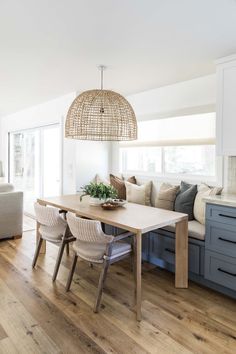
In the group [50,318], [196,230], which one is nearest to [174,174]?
[196,230]

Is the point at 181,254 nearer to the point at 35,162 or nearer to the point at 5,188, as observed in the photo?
the point at 5,188

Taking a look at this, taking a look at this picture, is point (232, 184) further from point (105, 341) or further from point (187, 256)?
point (105, 341)

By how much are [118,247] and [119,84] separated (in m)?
2.42

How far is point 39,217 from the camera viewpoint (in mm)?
2939

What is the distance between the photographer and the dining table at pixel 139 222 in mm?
2223

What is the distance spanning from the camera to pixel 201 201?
3080 millimetres

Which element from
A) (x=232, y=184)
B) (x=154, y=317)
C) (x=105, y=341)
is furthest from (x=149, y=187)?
(x=105, y=341)

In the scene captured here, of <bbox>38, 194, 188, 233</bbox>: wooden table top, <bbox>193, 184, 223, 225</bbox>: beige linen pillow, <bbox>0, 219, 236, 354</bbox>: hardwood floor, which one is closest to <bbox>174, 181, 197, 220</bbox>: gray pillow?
<bbox>193, 184, 223, 225</bbox>: beige linen pillow

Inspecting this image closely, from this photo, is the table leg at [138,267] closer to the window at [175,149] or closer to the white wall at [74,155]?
the window at [175,149]

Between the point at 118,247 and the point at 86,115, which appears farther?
the point at 86,115

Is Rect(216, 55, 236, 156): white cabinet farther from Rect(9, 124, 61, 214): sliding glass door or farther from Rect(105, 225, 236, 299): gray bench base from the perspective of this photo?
Rect(9, 124, 61, 214): sliding glass door

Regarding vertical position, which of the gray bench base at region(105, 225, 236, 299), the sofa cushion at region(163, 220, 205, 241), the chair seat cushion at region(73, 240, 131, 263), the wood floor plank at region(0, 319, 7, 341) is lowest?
the wood floor plank at region(0, 319, 7, 341)

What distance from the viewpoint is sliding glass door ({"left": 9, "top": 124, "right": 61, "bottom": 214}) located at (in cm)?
519

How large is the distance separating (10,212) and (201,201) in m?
2.86
